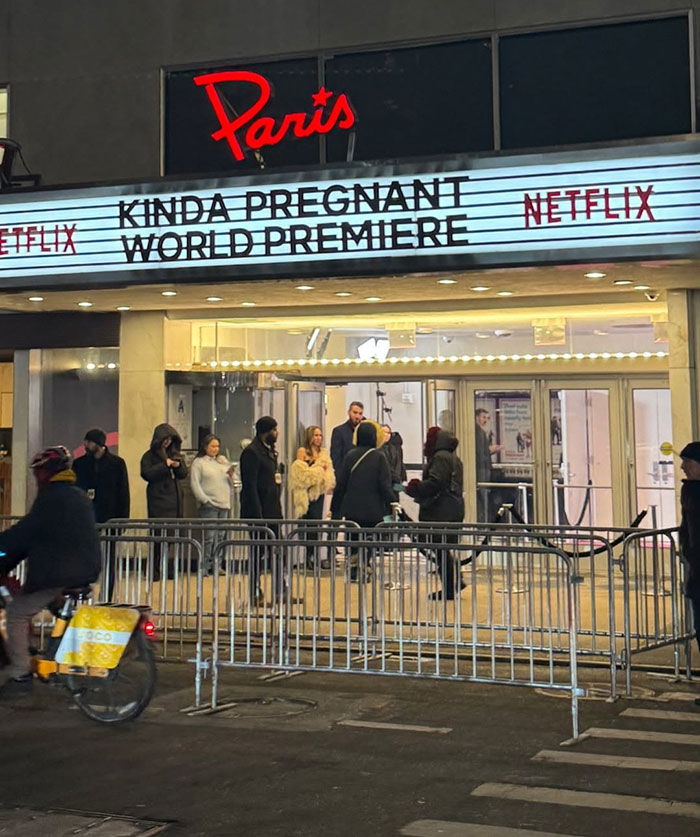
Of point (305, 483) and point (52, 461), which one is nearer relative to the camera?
point (52, 461)

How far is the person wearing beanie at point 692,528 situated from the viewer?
9086 mm

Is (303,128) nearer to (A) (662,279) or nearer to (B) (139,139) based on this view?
(B) (139,139)

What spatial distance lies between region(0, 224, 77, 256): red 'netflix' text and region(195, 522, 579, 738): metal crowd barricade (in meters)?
4.52

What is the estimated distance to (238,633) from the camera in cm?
1115

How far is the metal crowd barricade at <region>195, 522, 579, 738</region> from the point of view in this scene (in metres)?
9.23

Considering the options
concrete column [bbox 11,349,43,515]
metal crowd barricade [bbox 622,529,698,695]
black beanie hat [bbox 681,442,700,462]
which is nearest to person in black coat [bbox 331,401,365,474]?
concrete column [bbox 11,349,43,515]

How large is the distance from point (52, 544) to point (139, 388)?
27.3 feet

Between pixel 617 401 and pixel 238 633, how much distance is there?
6968 mm

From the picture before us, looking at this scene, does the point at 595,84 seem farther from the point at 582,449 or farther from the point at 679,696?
the point at 679,696

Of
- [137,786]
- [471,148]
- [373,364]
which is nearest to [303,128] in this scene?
[471,148]

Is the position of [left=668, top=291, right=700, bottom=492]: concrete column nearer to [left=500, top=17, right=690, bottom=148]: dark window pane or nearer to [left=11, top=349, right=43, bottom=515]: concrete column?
[left=500, top=17, right=690, bottom=148]: dark window pane

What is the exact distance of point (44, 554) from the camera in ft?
26.8

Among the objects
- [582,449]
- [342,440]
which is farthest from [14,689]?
[582,449]

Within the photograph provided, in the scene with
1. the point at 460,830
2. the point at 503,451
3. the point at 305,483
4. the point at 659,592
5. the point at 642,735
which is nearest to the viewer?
the point at 460,830
